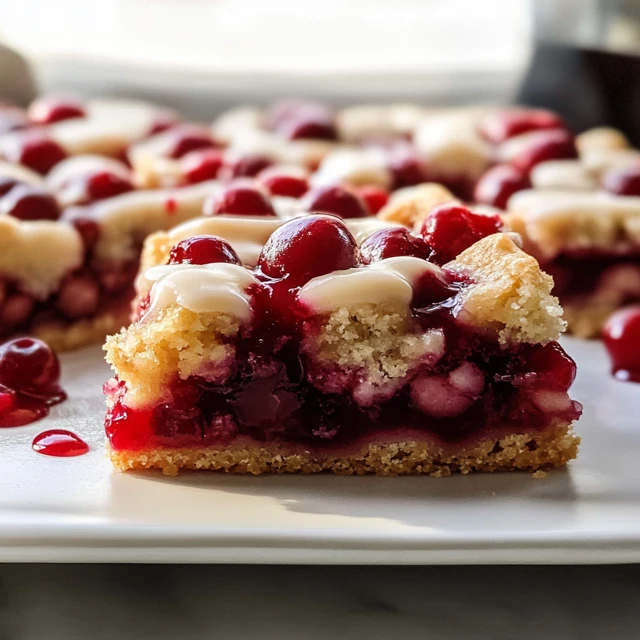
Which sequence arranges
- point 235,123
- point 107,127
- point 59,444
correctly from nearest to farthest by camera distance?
point 59,444, point 107,127, point 235,123

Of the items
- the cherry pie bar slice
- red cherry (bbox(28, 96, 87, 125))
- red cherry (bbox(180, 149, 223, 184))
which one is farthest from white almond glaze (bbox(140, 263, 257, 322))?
red cherry (bbox(28, 96, 87, 125))

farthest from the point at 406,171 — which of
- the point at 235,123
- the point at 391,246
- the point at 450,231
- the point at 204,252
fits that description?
the point at 204,252

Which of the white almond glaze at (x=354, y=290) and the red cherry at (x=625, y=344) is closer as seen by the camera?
the white almond glaze at (x=354, y=290)

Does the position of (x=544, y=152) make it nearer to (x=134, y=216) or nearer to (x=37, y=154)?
(x=134, y=216)

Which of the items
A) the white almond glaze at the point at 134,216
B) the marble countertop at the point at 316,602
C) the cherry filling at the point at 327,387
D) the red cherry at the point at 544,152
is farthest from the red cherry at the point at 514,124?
the marble countertop at the point at 316,602

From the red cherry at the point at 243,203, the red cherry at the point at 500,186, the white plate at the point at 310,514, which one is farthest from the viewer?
the red cherry at the point at 500,186

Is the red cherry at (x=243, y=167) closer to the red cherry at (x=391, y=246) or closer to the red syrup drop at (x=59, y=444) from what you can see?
the red cherry at (x=391, y=246)
